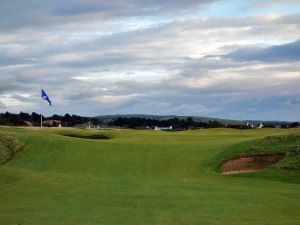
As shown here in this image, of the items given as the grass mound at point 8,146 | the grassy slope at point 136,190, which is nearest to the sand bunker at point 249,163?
the grassy slope at point 136,190

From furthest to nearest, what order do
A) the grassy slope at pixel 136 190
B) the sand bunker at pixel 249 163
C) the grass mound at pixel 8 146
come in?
the grass mound at pixel 8 146 < the sand bunker at pixel 249 163 < the grassy slope at pixel 136 190

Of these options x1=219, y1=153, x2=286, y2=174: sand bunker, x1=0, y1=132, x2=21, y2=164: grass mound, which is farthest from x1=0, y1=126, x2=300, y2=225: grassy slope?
x1=219, y1=153, x2=286, y2=174: sand bunker

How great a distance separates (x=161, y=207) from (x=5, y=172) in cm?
1392

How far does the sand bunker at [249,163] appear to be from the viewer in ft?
125

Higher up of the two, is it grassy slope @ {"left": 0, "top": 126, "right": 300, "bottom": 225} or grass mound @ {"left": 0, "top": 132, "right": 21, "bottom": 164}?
grass mound @ {"left": 0, "top": 132, "right": 21, "bottom": 164}

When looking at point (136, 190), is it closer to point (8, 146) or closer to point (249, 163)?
point (249, 163)

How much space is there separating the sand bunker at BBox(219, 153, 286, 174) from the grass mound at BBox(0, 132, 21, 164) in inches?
686

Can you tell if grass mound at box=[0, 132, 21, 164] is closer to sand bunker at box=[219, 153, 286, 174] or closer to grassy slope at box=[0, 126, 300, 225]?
grassy slope at box=[0, 126, 300, 225]

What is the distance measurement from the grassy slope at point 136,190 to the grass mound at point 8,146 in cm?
77

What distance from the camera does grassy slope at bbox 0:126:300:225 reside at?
1777 centimetres

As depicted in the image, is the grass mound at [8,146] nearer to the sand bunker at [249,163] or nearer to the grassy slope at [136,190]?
the grassy slope at [136,190]

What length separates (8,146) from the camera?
44.4 metres

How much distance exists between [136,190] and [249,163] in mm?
15830

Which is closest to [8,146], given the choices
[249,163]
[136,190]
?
[249,163]
